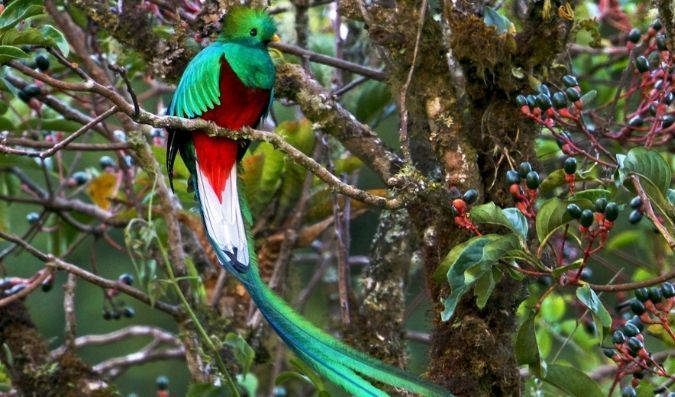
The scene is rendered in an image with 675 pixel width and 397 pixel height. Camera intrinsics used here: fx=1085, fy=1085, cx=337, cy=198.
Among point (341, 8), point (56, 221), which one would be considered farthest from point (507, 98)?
point (56, 221)

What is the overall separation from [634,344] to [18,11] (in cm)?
159

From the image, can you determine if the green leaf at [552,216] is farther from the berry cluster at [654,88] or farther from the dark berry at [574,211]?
the berry cluster at [654,88]

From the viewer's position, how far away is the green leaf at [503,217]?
86.0 inches

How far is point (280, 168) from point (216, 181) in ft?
1.98

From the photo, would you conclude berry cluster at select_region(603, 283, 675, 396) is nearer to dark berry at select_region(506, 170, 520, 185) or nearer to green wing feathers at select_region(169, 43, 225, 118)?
dark berry at select_region(506, 170, 520, 185)

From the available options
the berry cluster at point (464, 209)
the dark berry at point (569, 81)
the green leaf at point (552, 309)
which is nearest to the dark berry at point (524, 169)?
the berry cluster at point (464, 209)

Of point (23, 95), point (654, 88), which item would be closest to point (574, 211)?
point (654, 88)

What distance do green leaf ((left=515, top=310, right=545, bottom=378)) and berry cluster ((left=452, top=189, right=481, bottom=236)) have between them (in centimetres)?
22

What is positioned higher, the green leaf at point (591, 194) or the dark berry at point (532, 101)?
the dark berry at point (532, 101)

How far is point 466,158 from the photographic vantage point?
2.52 metres

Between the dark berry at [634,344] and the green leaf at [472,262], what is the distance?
358 millimetres

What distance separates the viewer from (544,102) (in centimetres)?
245

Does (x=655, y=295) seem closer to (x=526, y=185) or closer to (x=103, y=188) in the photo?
(x=526, y=185)

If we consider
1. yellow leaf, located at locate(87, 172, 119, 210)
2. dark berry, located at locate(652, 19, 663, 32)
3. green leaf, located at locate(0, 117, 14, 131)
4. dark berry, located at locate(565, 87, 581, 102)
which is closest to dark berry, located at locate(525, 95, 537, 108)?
dark berry, located at locate(565, 87, 581, 102)
